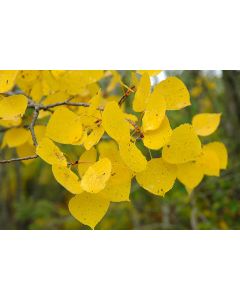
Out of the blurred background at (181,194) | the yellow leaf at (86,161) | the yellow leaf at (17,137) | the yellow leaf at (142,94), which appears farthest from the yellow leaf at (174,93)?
the blurred background at (181,194)

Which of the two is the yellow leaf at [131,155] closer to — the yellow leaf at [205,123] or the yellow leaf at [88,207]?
the yellow leaf at [88,207]

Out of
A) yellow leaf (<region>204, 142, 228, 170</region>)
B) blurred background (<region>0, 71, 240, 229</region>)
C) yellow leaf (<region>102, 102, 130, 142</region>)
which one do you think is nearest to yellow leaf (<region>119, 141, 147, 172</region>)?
yellow leaf (<region>102, 102, 130, 142</region>)

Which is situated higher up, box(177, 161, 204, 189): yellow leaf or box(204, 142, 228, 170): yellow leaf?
box(204, 142, 228, 170): yellow leaf

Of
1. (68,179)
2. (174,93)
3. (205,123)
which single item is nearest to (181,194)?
(205,123)

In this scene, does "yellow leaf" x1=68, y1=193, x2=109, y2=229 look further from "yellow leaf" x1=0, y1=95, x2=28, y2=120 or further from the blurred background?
the blurred background

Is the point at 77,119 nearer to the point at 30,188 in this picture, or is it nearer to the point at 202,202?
the point at 202,202

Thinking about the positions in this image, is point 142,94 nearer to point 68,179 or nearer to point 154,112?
point 154,112
